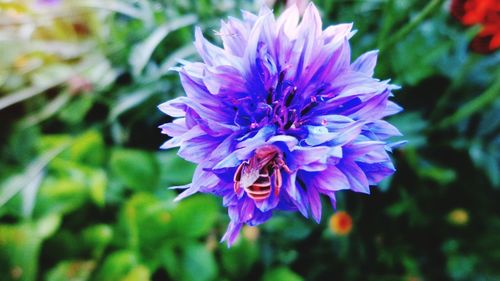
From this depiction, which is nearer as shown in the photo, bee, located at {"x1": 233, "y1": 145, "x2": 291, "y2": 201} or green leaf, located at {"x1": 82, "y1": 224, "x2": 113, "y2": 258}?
bee, located at {"x1": 233, "y1": 145, "x2": 291, "y2": 201}

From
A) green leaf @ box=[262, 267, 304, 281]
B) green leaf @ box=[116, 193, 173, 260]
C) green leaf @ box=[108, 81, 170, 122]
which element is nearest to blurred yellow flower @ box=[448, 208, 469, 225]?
green leaf @ box=[262, 267, 304, 281]

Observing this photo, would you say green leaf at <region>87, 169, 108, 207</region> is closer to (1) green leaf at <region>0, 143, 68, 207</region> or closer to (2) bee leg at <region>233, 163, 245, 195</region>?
(1) green leaf at <region>0, 143, 68, 207</region>

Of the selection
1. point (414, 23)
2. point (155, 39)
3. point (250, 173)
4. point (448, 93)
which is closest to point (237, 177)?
point (250, 173)

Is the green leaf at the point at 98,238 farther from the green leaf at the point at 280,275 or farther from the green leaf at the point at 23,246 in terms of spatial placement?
the green leaf at the point at 280,275

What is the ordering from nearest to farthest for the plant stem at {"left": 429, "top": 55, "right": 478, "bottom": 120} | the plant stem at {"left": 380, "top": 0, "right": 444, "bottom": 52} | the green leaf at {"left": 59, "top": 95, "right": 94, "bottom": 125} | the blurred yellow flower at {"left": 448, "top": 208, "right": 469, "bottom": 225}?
the plant stem at {"left": 380, "top": 0, "right": 444, "bottom": 52} → the plant stem at {"left": 429, "top": 55, "right": 478, "bottom": 120} → the blurred yellow flower at {"left": 448, "top": 208, "right": 469, "bottom": 225} → the green leaf at {"left": 59, "top": 95, "right": 94, "bottom": 125}

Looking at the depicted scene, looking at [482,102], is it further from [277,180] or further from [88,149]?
[88,149]

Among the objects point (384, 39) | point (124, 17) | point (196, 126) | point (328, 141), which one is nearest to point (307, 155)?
point (328, 141)

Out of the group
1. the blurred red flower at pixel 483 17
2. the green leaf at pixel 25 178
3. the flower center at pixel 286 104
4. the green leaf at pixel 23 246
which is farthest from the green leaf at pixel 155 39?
the blurred red flower at pixel 483 17
